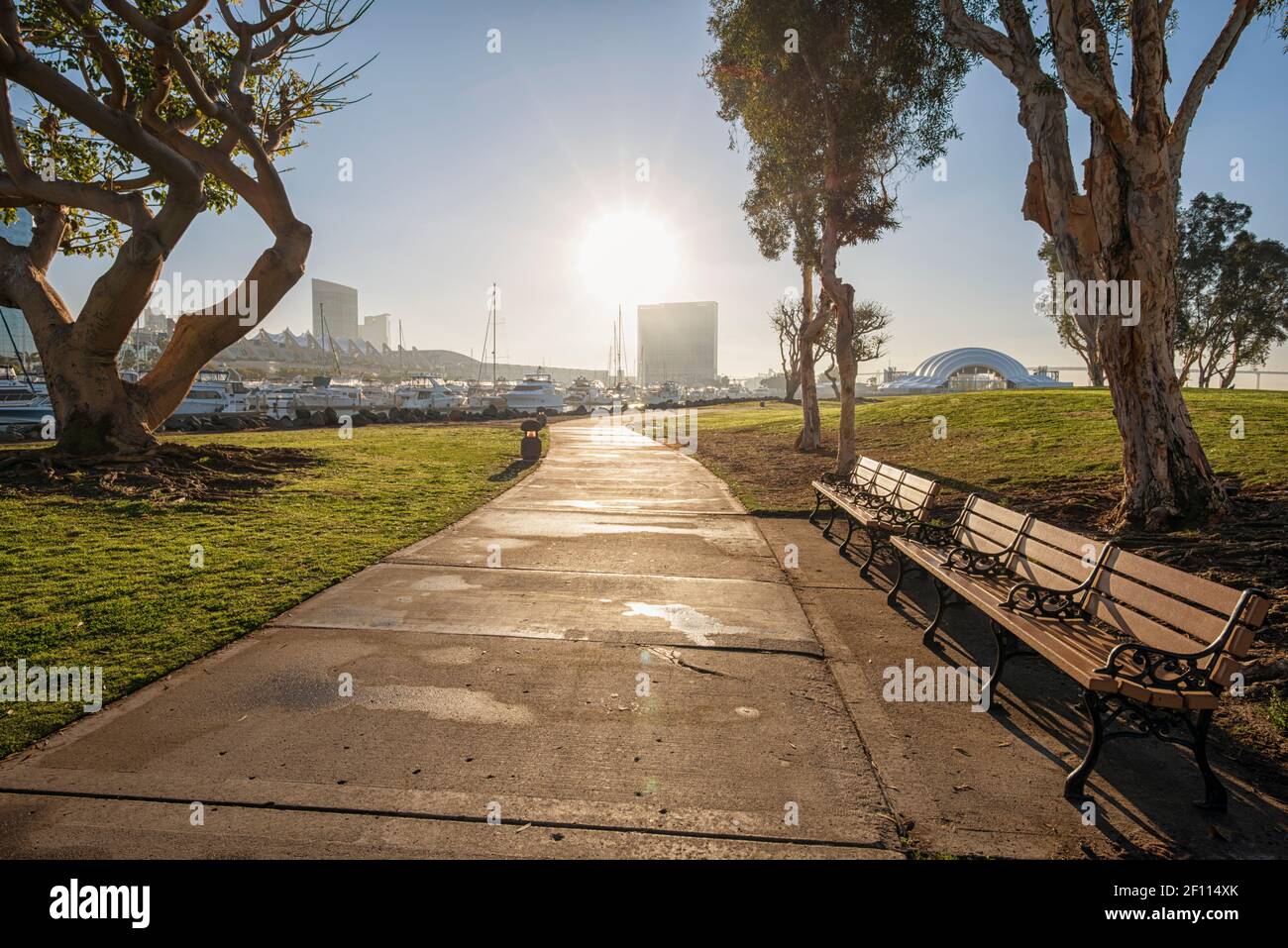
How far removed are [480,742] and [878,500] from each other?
20.5 feet

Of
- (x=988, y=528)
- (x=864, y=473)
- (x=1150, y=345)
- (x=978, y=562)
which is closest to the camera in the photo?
(x=978, y=562)

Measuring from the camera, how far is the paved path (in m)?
2.86

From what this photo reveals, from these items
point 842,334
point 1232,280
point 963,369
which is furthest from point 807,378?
point 963,369

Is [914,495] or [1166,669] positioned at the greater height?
[914,495]

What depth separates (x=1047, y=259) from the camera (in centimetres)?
3731

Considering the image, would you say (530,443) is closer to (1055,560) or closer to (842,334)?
(842,334)

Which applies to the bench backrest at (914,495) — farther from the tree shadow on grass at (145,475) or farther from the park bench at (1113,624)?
the tree shadow on grass at (145,475)

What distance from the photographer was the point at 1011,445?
1437cm

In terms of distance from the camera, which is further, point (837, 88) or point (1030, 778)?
point (837, 88)

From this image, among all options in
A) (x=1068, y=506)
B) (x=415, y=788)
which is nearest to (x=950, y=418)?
(x=1068, y=506)

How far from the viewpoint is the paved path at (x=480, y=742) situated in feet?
9.39

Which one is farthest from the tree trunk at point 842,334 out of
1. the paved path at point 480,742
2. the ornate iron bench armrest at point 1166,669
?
the ornate iron bench armrest at point 1166,669

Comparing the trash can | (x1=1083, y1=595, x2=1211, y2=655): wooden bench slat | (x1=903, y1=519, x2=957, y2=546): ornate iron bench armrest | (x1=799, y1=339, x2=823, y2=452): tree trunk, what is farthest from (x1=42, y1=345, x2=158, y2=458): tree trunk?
(x1=799, y1=339, x2=823, y2=452): tree trunk

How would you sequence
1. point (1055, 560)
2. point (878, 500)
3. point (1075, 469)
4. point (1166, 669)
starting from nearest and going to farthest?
1. point (1166, 669)
2. point (1055, 560)
3. point (878, 500)
4. point (1075, 469)
